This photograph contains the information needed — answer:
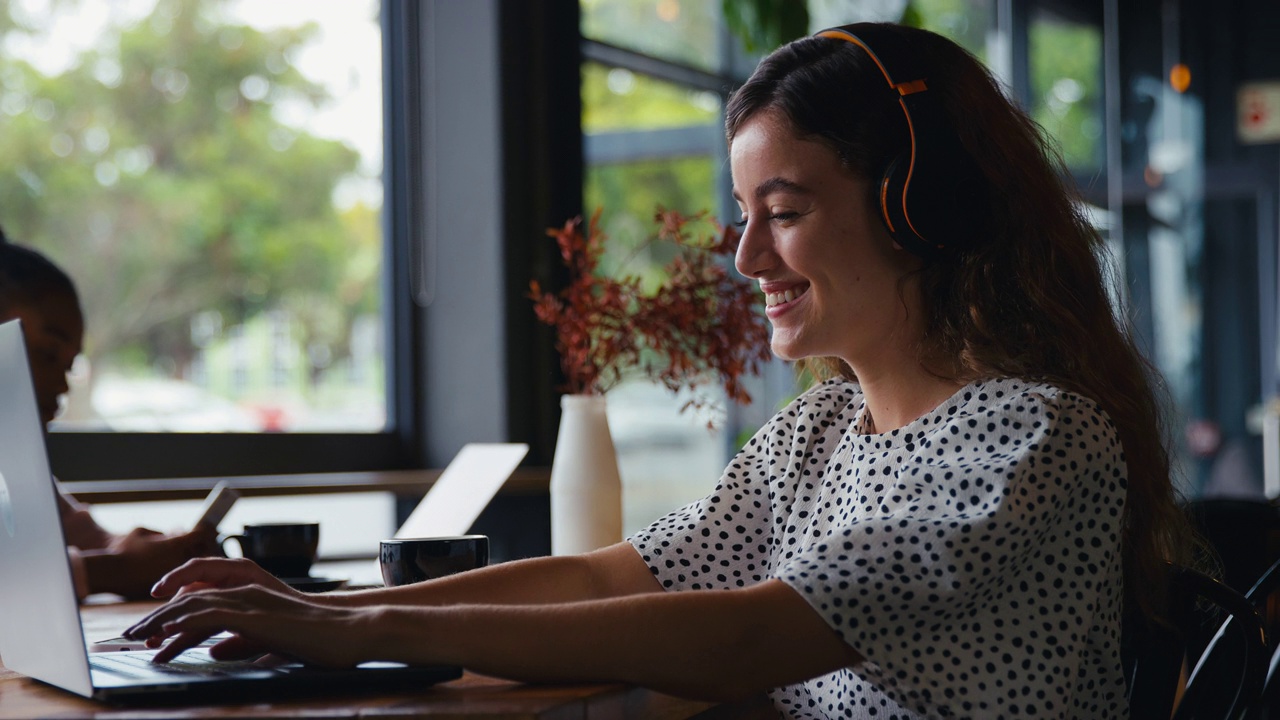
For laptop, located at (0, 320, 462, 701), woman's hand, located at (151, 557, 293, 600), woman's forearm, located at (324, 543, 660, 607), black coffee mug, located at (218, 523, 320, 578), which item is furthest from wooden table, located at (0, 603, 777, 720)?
black coffee mug, located at (218, 523, 320, 578)

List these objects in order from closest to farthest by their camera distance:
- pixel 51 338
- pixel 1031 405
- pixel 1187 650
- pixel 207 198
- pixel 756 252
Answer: pixel 1031 405 < pixel 1187 650 < pixel 756 252 < pixel 51 338 < pixel 207 198

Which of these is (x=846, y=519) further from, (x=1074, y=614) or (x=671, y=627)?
(x=671, y=627)

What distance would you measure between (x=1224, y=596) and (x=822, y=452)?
44 centimetres

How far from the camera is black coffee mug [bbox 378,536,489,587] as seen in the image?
1287mm

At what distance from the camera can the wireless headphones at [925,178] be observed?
121cm

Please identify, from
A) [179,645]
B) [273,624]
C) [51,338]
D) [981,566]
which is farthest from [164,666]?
[51,338]

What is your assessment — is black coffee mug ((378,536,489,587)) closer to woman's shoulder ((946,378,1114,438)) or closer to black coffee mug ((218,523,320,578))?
black coffee mug ((218,523,320,578))

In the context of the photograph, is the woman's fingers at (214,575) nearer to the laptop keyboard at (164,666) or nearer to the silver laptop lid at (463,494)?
the laptop keyboard at (164,666)

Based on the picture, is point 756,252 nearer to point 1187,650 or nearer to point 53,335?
point 1187,650

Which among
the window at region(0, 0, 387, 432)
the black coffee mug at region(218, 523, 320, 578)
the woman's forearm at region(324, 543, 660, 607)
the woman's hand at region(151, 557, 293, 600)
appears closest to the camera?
the woman's hand at region(151, 557, 293, 600)

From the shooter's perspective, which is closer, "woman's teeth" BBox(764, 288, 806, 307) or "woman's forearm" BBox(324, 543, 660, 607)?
"woman's forearm" BBox(324, 543, 660, 607)

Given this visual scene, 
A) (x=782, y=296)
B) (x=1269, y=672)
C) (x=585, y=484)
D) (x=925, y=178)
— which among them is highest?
(x=925, y=178)

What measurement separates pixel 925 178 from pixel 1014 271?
129 mm

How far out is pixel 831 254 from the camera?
1.27m
